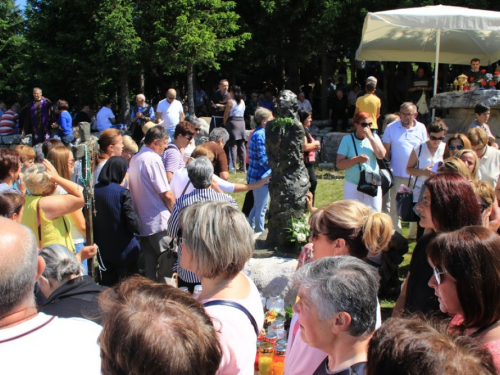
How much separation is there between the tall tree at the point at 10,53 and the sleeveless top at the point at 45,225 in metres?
18.1

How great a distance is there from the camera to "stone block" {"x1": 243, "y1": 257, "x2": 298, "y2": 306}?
496 cm

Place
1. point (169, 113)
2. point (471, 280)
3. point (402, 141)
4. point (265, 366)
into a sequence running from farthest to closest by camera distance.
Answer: point (169, 113)
point (402, 141)
point (265, 366)
point (471, 280)

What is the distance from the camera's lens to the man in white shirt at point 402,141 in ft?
22.1

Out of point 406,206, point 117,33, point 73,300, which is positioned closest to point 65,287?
point 73,300

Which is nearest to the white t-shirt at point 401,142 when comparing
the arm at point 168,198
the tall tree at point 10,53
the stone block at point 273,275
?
the stone block at point 273,275

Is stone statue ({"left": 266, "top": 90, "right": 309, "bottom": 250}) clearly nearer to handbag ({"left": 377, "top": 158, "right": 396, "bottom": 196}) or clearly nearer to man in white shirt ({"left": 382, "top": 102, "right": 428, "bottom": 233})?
handbag ({"left": 377, "top": 158, "right": 396, "bottom": 196})

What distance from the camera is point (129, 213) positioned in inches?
192

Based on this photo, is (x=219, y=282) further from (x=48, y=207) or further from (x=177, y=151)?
(x=177, y=151)

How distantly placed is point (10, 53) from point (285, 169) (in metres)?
23.1

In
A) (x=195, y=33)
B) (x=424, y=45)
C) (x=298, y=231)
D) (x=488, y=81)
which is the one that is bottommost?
(x=298, y=231)

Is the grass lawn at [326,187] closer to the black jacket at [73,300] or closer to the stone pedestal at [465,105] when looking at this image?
the stone pedestal at [465,105]

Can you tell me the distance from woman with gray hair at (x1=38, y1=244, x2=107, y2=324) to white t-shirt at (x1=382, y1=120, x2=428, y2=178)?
476cm

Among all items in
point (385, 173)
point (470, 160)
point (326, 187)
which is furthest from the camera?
point (326, 187)

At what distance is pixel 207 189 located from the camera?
4.43 metres
